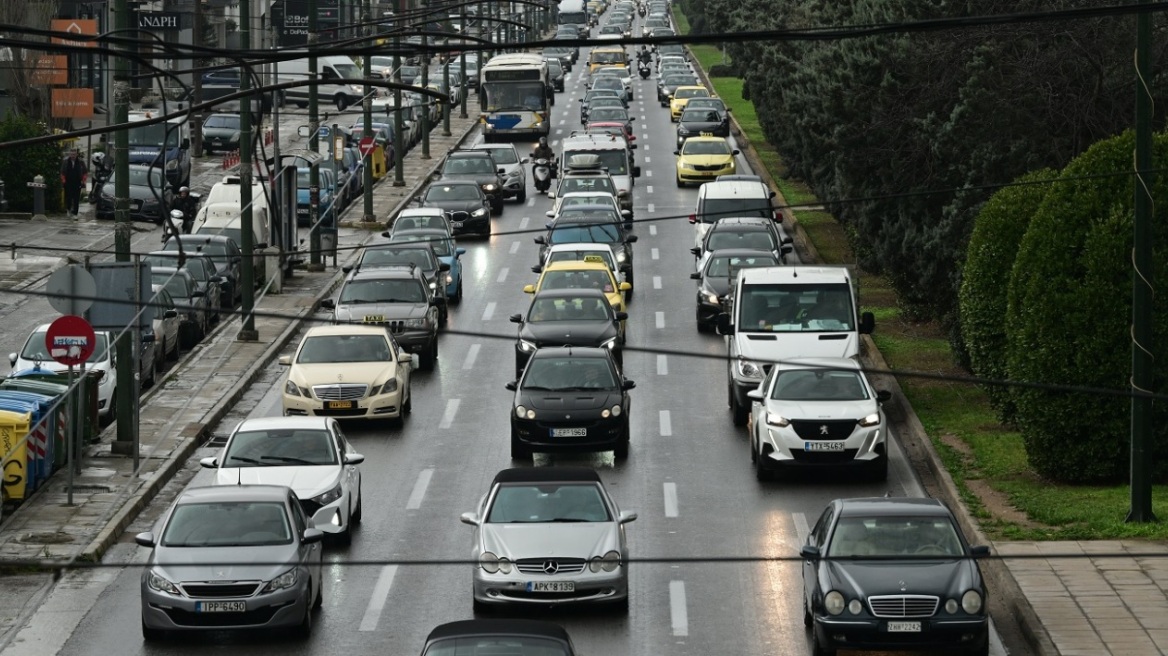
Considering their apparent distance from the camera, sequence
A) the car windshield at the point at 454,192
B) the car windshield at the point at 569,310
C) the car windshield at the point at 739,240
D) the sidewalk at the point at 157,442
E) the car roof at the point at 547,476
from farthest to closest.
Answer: the car windshield at the point at 454,192 < the car windshield at the point at 739,240 < the car windshield at the point at 569,310 < the sidewalk at the point at 157,442 < the car roof at the point at 547,476

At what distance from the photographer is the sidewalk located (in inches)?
862

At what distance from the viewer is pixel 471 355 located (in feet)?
115

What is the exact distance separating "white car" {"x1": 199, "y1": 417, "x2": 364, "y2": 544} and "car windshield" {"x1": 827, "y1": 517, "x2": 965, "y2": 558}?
658 centimetres

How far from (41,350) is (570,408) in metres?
9.72

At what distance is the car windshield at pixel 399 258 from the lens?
37438 millimetres

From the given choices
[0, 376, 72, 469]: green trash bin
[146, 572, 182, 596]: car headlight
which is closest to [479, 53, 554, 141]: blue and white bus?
[0, 376, 72, 469]: green trash bin

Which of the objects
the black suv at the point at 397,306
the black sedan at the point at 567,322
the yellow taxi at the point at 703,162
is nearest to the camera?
the black sedan at the point at 567,322

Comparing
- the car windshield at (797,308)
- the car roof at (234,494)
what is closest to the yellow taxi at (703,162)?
the car windshield at (797,308)

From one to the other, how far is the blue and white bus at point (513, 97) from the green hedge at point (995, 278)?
45.4 meters

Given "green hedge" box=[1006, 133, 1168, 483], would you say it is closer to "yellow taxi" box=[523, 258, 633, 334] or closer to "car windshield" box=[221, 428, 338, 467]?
"car windshield" box=[221, 428, 338, 467]

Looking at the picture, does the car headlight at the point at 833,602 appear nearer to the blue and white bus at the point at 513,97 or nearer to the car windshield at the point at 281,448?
the car windshield at the point at 281,448

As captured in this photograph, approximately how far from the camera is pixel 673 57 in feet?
361

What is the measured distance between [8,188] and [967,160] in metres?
29.6

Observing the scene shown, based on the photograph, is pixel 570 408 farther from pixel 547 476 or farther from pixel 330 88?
pixel 330 88
